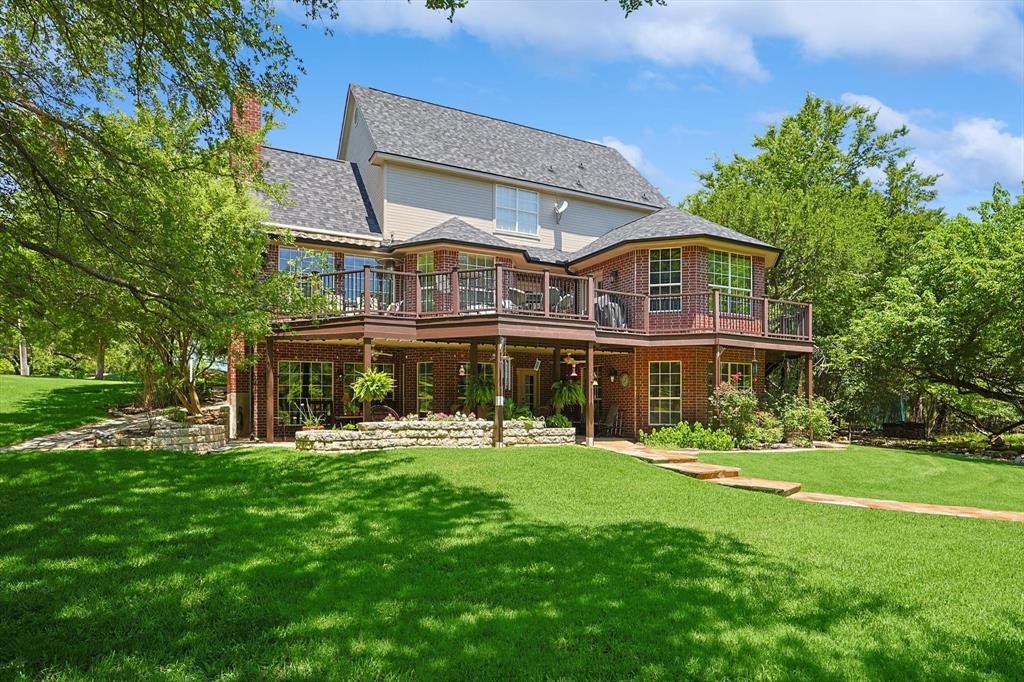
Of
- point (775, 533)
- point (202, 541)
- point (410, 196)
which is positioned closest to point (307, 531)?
point (202, 541)

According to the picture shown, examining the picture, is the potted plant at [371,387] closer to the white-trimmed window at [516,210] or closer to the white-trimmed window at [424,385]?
the white-trimmed window at [424,385]

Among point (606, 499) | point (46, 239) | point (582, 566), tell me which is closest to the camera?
point (582, 566)

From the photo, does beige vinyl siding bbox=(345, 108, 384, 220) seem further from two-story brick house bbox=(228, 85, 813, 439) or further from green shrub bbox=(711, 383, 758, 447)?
green shrub bbox=(711, 383, 758, 447)

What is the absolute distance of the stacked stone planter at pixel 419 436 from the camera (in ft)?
41.1

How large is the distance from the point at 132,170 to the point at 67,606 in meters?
5.94

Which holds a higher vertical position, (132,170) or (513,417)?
(132,170)

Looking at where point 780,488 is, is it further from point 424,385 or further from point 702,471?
point 424,385

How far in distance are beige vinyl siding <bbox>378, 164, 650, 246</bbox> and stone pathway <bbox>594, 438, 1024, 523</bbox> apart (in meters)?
9.78

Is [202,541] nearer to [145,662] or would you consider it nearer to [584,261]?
[145,662]

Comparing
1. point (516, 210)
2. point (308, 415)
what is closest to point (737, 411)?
point (516, 210)

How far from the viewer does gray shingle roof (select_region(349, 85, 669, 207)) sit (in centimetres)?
1972

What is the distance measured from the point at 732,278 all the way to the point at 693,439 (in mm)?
5527

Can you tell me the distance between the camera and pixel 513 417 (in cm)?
1479

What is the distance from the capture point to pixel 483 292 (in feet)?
51.0
